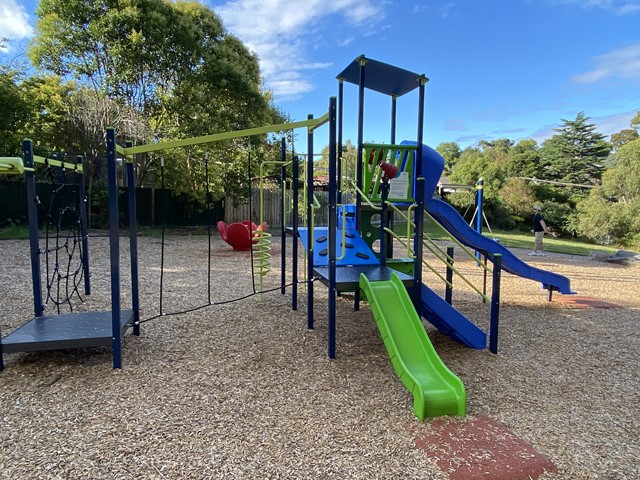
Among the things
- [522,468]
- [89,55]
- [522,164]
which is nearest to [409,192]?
[522,468]

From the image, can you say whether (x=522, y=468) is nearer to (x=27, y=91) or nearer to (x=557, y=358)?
(x=557, y=358)

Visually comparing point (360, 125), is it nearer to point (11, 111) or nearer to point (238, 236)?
point (238, 236)

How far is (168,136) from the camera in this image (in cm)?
1541

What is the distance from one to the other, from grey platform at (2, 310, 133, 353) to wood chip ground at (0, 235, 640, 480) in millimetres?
230

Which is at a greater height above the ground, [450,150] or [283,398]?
[450,150]

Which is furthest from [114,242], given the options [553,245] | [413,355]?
[553,245]

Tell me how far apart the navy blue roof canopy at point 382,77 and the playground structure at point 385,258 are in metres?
0.01

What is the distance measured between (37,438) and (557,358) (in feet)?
14.6

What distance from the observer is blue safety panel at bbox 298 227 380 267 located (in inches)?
189

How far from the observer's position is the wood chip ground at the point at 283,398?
241cm

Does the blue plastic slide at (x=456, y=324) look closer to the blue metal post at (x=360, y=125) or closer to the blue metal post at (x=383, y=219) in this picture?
the blue metal post at (x=383, y=219)

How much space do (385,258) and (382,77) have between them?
2.47m

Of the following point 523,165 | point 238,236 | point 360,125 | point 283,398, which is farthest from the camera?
point 523,165

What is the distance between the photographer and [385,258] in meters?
4.72
